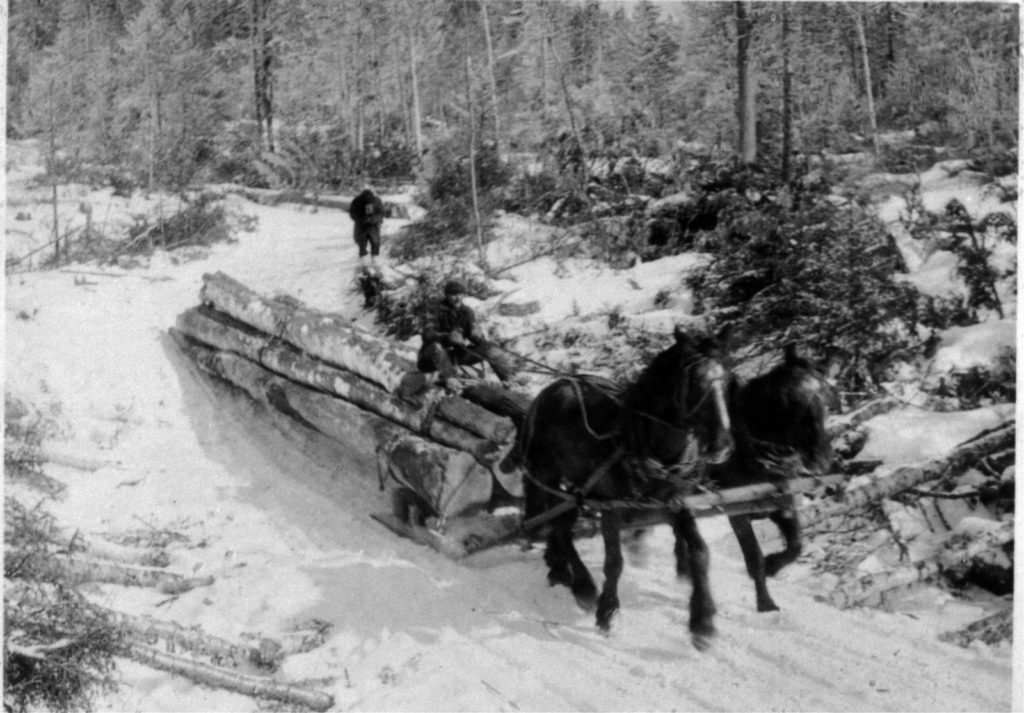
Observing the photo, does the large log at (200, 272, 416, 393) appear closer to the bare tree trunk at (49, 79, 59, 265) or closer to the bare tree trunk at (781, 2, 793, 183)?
the bare tree trunk at (49, 79, 59, 265)

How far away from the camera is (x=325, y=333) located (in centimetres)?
535

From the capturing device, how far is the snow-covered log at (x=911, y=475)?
4.54 metres

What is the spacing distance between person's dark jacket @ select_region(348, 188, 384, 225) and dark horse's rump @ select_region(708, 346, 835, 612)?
7.12 ft

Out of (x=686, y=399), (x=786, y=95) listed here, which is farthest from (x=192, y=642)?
(x=786, y=95)

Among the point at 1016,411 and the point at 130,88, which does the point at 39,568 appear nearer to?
the point at 130,88

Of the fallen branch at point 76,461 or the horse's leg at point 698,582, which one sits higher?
the fallen branch at point 76,461

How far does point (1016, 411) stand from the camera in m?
4.75

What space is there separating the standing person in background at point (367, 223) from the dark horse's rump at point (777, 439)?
212 centimetres

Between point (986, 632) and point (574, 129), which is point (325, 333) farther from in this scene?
point (986, 632)

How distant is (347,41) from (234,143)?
852 millimetres

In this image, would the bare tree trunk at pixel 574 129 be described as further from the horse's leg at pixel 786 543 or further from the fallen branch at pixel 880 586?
the fallen branch at pixel 880 586

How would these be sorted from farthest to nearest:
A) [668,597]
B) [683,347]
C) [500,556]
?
1. [500,556]
2. [668,597]
3. [683,347]

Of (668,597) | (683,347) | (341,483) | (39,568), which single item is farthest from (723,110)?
(39,568)

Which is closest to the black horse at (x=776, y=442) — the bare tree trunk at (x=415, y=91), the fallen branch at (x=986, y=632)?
the fallen branch at (x=986, y=632)
